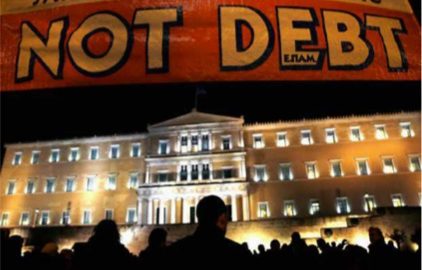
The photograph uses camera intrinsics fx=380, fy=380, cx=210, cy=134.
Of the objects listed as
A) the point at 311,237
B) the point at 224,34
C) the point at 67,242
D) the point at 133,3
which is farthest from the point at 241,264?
the point at 67,242

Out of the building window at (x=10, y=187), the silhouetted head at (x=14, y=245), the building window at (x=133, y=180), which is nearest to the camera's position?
the silhouetted head at (x=14, y=245)

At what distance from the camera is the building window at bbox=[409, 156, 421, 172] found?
1663 inches

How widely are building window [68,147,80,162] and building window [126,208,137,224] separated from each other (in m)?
10.8

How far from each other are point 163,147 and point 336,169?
21225 millimetres

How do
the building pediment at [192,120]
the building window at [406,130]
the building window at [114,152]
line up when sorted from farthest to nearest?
the building window at [114,152] → the building pediment at [192,120] → the building window at [406,130]

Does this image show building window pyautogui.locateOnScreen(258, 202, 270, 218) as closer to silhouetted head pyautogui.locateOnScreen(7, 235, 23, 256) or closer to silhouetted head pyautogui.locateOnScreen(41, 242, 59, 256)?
silhouetted head pyautogui.locateOnScreen(41, 242, 59, 256)

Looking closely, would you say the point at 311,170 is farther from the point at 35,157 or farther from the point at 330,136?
the point at 35,157

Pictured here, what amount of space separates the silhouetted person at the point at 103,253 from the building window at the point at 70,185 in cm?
4805

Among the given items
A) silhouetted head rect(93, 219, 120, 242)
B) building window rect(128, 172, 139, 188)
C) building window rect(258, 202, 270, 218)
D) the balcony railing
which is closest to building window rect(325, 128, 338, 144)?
building window rect(258, 202, 270, 218)

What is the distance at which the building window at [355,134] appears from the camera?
44.9m

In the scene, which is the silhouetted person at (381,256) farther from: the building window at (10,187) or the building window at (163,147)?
the building window at (10,187)

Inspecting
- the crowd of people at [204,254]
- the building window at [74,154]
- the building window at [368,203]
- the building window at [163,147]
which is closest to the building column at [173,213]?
the building window at [163,147]

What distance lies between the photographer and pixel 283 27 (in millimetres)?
2631

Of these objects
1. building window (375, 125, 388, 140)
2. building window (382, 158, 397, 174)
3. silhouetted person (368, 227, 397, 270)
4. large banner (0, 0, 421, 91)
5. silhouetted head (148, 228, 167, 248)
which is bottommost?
silhouetted person (368, 227, 397, 270)
